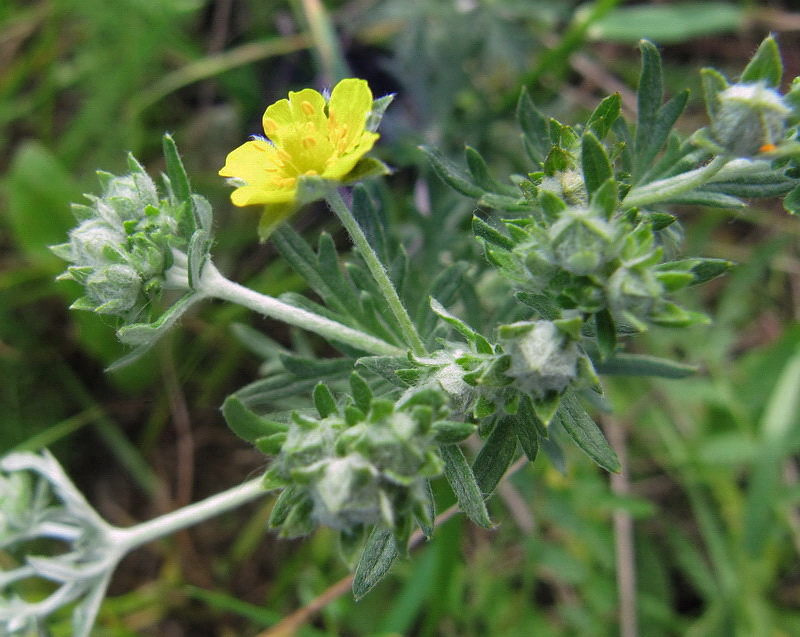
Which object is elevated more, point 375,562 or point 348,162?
point 348,162

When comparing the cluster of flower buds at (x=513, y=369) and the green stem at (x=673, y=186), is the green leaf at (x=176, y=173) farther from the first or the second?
the green stem at (x=673, y=186)

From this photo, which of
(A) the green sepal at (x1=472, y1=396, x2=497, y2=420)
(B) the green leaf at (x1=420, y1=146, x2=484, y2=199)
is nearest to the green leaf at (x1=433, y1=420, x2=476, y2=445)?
(A) the green sepal at (x1=472, y1=396, x2=497, y2=420)

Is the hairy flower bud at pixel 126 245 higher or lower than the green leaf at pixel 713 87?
higher

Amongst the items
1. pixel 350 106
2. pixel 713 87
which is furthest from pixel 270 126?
pixel 713 87

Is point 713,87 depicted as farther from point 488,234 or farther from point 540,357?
point 540,357

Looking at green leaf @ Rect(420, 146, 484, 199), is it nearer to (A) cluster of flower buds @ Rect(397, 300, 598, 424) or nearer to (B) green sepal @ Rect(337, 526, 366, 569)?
(A) cluster of flower buds @ Rect(397, 300, 598, 424)

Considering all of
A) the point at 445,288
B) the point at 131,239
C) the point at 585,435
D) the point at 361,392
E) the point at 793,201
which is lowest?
the point at 585,435

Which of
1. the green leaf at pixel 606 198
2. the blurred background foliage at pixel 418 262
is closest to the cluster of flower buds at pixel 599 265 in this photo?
the green leaf at pixel 606 198

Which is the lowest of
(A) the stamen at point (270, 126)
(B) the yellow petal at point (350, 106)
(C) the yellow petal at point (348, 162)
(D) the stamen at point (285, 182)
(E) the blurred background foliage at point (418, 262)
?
(E) the blurred background foliage at point (418, 262)
